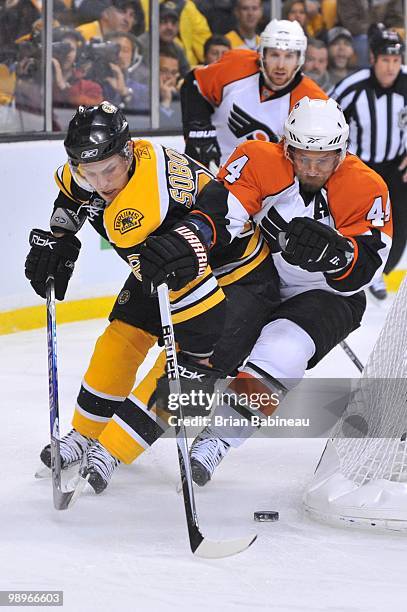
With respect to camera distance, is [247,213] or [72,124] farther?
[247,213]

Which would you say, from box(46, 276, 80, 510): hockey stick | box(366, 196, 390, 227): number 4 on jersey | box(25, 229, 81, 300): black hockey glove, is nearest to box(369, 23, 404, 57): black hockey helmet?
box(366, 196, 390, 227): number 4 on jersey

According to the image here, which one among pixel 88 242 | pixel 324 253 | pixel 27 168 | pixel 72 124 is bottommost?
pixel 88 242

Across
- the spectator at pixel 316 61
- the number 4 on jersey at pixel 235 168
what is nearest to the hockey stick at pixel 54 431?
the number 4 on jersey at pixel 235 168

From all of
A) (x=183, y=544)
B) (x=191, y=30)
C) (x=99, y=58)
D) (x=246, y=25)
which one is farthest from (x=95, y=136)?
(x=246, y=25)

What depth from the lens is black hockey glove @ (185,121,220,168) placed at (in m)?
4.80

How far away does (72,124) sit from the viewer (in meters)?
2.90

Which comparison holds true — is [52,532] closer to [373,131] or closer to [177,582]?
[177,582]

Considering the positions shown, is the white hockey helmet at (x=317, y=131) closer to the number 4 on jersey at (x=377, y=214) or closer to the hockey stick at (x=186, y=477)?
the number 4 on jersey at (x=377, y=214)

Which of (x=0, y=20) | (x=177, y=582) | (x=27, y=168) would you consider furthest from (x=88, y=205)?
(x=0, y=20)

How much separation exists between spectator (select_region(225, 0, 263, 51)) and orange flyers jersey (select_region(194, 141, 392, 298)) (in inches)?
142

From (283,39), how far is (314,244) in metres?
1.72

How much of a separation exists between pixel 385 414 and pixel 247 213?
58 cm

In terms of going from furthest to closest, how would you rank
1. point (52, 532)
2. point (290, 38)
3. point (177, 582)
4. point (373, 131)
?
1. point (373, 131)
2. point (290, 38)
3. point (52, 532)
4. point (177, 582)

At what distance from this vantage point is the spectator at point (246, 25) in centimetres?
677
